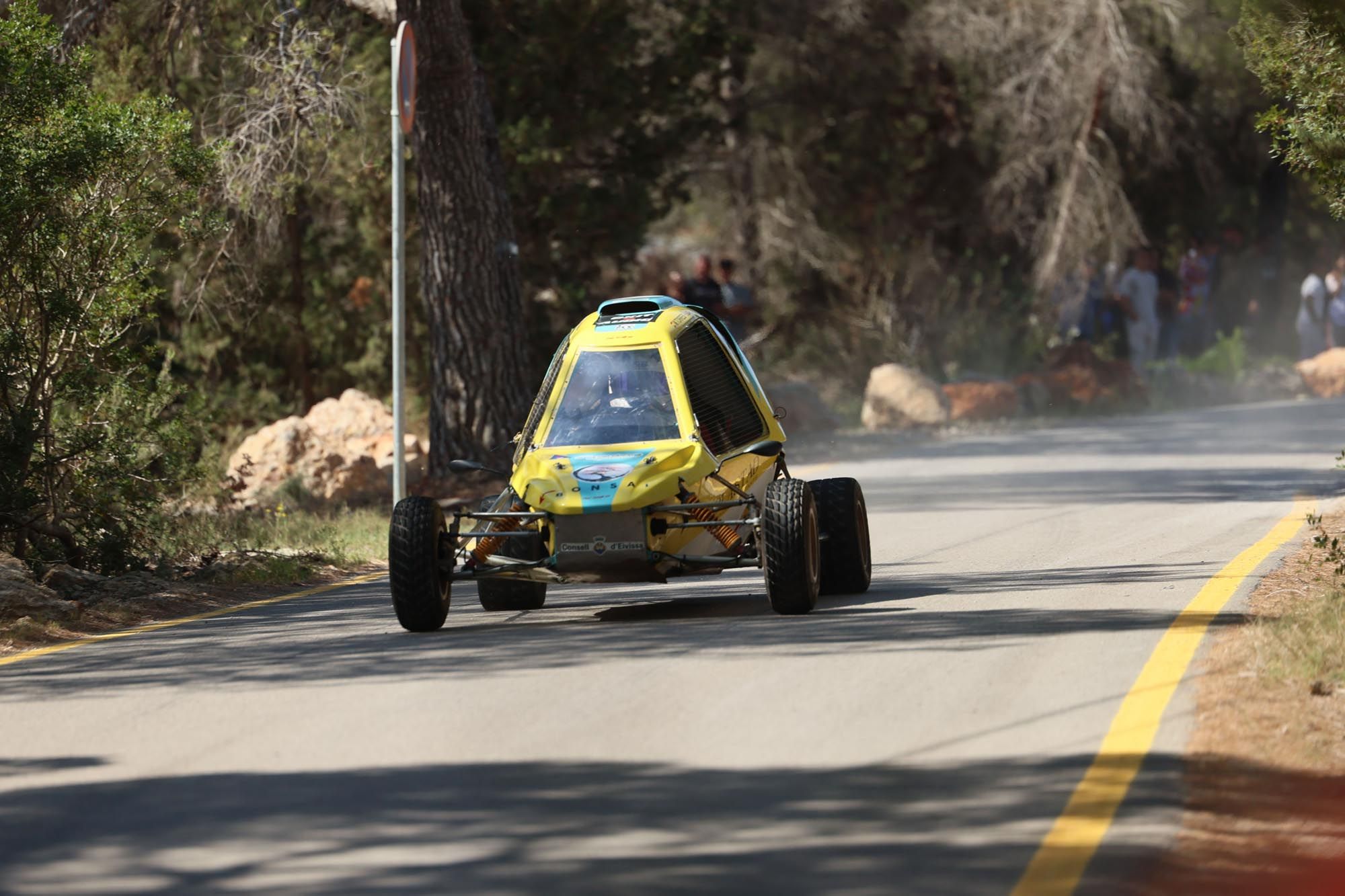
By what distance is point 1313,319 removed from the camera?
34.9 meters

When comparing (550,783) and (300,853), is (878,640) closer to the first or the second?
(550,783)

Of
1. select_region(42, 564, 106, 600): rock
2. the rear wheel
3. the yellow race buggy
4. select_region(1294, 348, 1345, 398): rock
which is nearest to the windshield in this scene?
the yellow race buggy

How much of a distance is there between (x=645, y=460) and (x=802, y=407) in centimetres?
1472

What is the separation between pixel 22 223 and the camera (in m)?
12.7

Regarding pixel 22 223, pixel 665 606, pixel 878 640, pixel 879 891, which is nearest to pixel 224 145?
pixel 22 223

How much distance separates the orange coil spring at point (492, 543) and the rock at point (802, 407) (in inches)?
548

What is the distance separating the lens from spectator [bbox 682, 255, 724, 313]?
26812 mm

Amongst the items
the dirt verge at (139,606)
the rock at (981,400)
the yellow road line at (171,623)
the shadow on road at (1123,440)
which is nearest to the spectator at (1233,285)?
the shadow on road at (1123,440)

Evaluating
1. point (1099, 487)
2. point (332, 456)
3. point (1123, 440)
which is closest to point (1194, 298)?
point (1123, 440)

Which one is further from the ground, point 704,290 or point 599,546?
point 704,290

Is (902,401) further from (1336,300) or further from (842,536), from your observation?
(842,536)

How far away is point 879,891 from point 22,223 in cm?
860

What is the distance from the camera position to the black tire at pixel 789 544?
10.4 metres

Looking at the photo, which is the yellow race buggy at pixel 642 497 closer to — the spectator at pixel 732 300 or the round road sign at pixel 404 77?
the round road sign at pixel 404 77
